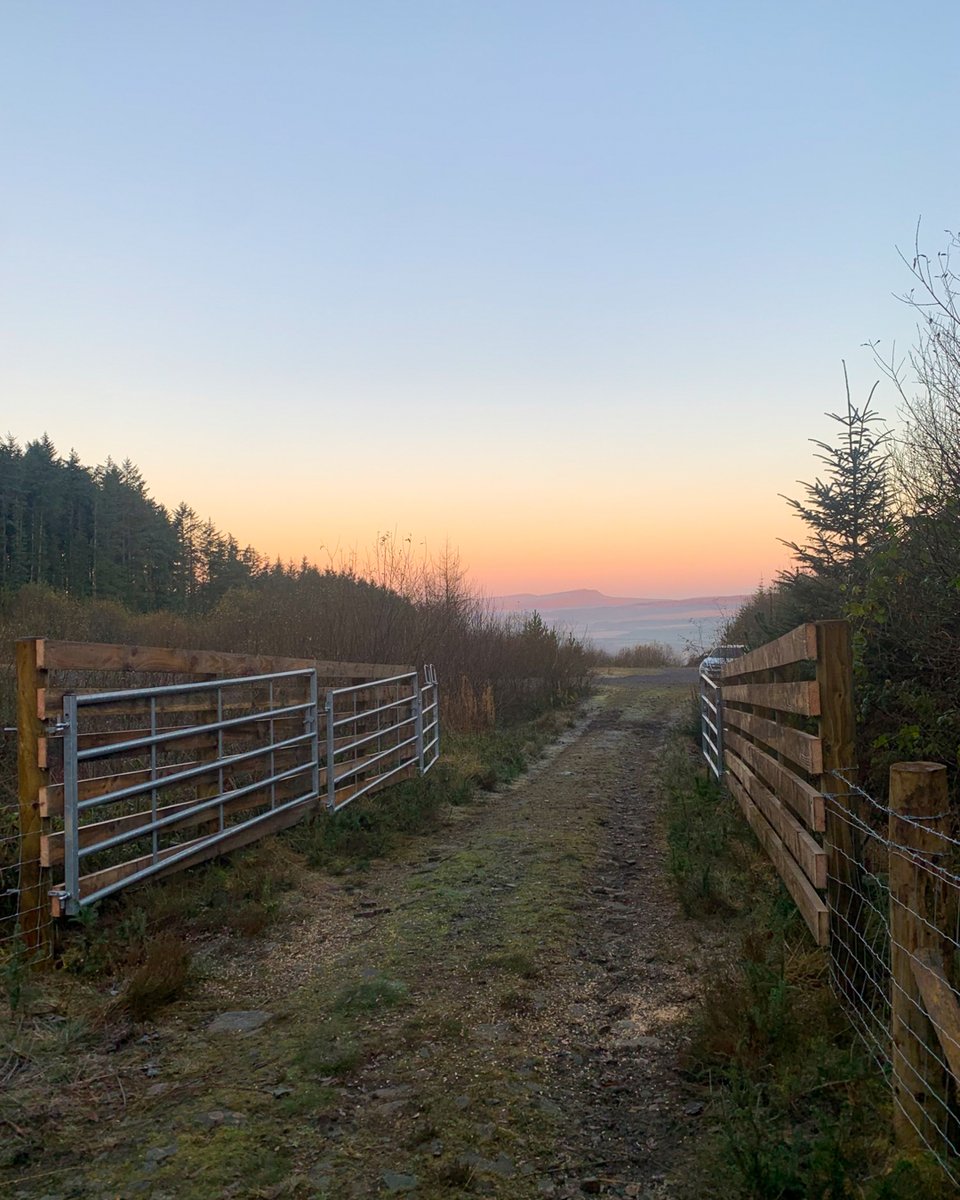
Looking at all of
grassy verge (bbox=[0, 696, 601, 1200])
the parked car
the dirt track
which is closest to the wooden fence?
the dirt track

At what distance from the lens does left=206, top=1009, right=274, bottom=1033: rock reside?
4.06 metres

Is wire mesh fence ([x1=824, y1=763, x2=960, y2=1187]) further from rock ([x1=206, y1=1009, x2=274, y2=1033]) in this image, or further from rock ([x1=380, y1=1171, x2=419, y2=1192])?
rock ([x1=206, y1=1009, x2=274, y2=1033])

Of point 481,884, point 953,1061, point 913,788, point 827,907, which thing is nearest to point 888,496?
point 481,884

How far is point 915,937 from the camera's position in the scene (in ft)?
9.02

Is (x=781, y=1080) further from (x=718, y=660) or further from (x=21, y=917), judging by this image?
(x=718, y=660)

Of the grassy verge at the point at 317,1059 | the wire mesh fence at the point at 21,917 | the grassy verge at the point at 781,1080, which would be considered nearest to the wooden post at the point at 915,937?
the grassy verge at the point at 781,1080

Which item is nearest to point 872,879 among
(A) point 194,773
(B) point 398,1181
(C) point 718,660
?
(B) point 398,1181

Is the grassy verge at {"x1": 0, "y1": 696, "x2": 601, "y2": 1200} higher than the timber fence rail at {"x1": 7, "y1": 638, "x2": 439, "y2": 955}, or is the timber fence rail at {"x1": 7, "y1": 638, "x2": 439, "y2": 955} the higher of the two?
the timber fence rail at {"x1": 7, "y1": 638, "x2": 439, "y2": 955}

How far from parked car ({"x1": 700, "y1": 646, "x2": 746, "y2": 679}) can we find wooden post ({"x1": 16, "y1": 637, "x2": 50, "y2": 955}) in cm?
874

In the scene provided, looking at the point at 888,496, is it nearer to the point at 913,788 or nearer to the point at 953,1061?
the point at 913,788

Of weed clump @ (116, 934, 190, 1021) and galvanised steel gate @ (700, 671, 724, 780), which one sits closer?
weed clump @ (116, 934, 190, 1021)

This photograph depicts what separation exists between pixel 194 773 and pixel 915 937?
191 inches

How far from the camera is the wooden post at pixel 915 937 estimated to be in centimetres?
269

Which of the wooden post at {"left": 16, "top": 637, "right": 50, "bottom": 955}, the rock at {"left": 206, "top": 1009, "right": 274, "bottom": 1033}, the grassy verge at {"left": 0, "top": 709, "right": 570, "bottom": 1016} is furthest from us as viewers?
the wooden post at {"left": 16, "top": 637, "right": 50, "bottom": 955}
